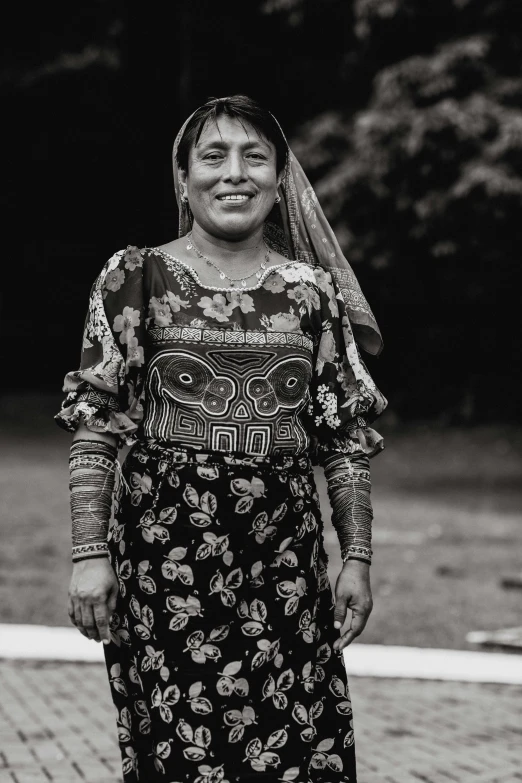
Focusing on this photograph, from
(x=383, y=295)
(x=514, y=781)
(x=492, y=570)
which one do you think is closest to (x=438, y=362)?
(x=383, y=295)

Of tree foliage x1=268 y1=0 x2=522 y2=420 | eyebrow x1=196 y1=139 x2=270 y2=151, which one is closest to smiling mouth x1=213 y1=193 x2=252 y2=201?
eyebrow x1=196 y1=139 x2=270 y2=151

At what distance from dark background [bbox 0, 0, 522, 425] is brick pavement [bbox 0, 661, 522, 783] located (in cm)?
1042

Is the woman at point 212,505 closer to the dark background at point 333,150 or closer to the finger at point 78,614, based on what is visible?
the finger at point 78,614

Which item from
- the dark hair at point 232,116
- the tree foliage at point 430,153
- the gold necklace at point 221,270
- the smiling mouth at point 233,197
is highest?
the tree foliage at point 430,153

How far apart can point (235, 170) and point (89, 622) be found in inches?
44.5

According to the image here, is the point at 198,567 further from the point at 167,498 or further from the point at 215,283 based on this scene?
the point at 215,283

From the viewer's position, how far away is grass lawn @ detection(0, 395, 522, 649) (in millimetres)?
7871

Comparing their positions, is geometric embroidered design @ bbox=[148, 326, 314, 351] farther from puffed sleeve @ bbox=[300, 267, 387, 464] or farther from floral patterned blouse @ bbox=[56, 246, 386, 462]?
puffed sleeve @ bbox=[300, 267, 387, 464]

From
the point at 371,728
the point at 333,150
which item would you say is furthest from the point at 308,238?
the point at 333,150

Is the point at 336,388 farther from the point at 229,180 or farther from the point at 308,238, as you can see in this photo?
the point at 229,180

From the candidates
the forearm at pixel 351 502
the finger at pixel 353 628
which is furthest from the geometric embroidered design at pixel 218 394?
the finger at pixel 353 628

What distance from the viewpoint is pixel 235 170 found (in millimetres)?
2889

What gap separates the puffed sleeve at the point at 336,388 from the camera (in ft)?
9.80

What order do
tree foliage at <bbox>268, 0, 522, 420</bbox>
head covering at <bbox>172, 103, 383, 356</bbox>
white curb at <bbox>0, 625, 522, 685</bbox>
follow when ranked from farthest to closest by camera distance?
1. tree foliage at <bbox>268, 0, 522, 420</bbox>
2. white curb at <bbox>0, 625, 522, 685</bbox>
3. head covering at <bbox>172, 103, 383, 356</bbox>
